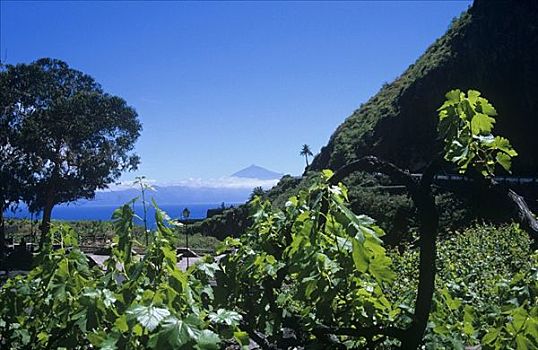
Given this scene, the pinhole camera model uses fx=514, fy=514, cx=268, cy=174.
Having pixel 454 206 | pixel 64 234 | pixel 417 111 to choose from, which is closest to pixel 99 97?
pixel 417 111

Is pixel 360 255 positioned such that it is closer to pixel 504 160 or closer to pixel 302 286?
pixel 302 286

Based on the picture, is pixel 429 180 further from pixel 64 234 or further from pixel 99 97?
pixel 99 97

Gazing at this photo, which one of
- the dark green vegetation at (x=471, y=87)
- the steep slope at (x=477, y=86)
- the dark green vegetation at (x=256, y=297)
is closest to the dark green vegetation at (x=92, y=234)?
the dark green vegetation at (x=471, y=87)

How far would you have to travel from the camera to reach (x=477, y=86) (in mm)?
28234

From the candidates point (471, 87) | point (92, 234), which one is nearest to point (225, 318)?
point (471, 87)

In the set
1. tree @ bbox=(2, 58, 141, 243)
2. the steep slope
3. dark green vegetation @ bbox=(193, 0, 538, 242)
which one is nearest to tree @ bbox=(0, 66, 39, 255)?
tree @ bbox=(2, 58, 141, 243)

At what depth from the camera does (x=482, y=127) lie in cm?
121

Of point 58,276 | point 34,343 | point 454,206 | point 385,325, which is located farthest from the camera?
point 454,206

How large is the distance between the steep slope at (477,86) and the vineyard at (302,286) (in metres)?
26.5

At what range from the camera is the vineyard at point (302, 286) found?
104 cm

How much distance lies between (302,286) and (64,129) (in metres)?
31.6

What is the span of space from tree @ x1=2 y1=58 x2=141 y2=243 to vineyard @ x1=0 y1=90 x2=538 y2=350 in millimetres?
→ 30145

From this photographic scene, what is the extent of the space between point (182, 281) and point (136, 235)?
345 mm

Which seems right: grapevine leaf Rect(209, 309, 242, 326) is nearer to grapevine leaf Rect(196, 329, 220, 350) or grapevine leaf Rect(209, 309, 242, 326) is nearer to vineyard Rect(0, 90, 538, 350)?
vineyard Rect(0, 90, 538, 350)
